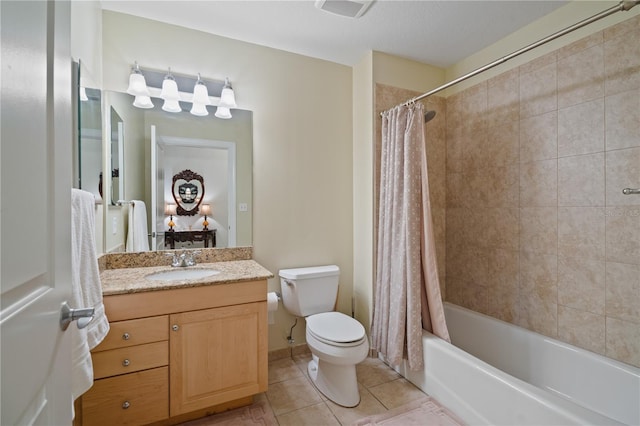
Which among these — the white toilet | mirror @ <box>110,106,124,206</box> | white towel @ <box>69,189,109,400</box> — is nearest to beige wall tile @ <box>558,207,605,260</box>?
the white toilet

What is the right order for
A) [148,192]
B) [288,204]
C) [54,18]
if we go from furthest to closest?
[288,204]
[148,192]
[54,18]

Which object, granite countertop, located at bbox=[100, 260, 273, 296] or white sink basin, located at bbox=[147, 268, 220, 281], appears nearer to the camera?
granite countertop, located at bbox=[100, 260, 273, 296]

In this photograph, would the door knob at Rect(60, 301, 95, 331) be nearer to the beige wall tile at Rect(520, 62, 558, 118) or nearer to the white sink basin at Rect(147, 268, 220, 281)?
the white sink basin at Rect(147, 268, 220, 281)

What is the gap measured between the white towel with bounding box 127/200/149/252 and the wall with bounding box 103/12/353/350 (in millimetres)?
728

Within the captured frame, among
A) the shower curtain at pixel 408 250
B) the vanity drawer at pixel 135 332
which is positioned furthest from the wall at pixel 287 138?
the vanity drawer at pixel 135 332

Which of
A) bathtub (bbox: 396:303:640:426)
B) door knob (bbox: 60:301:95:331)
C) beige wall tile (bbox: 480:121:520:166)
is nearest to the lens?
door knob (bbox: 60:301:95:331)

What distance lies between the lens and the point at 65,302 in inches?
27.9

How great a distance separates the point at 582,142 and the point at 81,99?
2753 millimetres

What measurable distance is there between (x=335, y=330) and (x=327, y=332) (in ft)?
0.20

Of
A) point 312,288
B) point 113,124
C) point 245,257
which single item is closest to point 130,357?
point 245,257

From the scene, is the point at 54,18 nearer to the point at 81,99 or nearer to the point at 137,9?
the point at 81,99

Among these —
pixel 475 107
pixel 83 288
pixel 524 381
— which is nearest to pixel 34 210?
pixel 83 288

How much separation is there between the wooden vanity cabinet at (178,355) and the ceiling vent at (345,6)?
5.62 feet

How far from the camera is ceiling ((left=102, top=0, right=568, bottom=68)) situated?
1791mm
